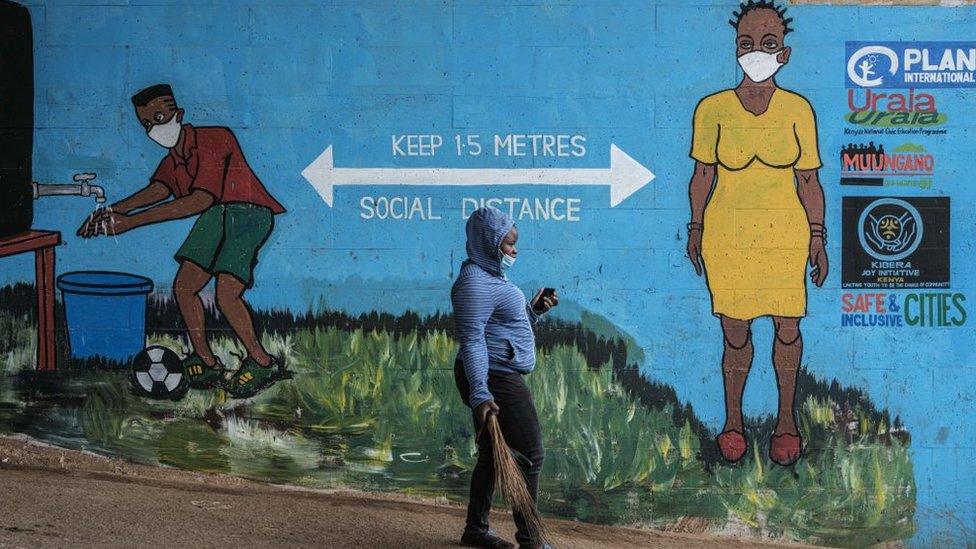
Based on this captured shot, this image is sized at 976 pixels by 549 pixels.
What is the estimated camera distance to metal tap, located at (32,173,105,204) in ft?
22.6

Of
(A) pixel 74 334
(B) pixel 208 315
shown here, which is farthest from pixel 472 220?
(A) pixel 74 334

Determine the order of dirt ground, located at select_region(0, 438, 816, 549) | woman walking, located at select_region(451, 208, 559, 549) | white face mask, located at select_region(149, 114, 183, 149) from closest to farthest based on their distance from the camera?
woman walking, located at select_region(451, 208, 559, 549) → dirt ground, located at select_region(0, 438, 816, 549) → white face mask, located at select_region(149, 114, 183, 149)

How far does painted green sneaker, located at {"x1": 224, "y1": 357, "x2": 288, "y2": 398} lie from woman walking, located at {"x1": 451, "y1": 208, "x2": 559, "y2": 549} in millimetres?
1812

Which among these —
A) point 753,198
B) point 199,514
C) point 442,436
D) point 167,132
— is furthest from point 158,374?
point 753,198

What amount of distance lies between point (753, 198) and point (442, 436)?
8.03ft

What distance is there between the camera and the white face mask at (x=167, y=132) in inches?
271

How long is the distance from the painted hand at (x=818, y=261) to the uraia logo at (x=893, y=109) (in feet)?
2.59

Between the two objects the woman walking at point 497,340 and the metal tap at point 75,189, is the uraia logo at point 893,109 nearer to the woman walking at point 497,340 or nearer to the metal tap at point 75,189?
the woman walking at point 497,340

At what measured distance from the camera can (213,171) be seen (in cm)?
693

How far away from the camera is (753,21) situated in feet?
22.8

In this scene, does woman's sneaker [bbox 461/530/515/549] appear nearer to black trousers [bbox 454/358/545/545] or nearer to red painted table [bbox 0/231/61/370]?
black trousers [bbox 454/358/545/545]

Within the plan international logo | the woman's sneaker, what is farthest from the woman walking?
the plan international logo

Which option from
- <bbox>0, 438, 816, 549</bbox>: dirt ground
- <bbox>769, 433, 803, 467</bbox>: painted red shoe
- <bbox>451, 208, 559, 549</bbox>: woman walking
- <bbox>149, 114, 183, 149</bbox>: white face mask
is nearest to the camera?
<bbox>451, 208, 559, 549</bbox>: woman walking

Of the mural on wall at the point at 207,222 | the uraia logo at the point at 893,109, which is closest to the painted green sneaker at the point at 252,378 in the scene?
the mural on wall at the point at 207,222
